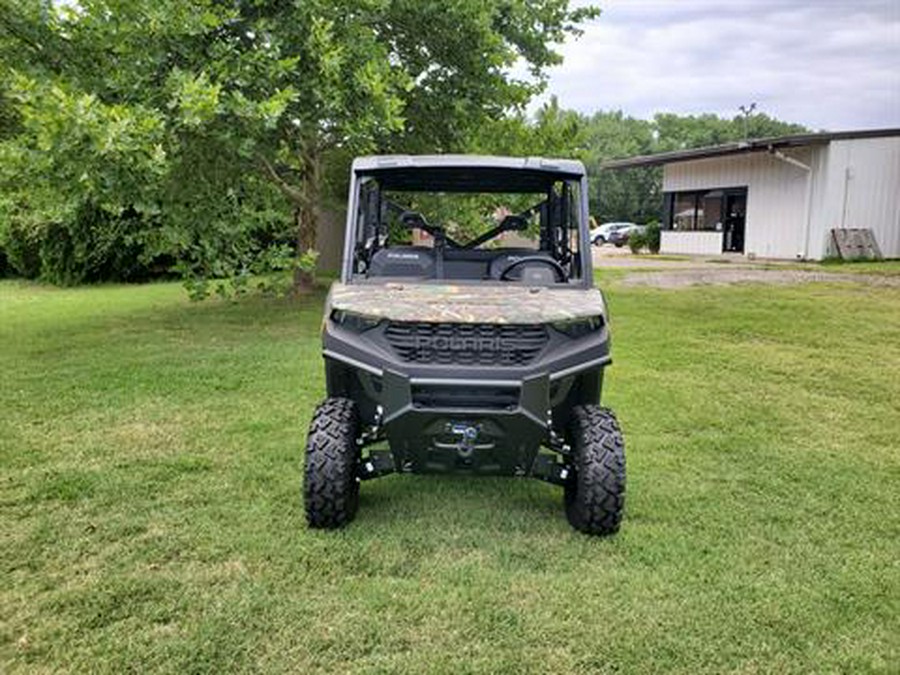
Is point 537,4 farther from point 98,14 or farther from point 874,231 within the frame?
point 874,231

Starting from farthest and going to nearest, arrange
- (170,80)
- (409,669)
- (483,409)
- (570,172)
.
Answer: (170,80) < (570,172) < (483,409) < (409,669)

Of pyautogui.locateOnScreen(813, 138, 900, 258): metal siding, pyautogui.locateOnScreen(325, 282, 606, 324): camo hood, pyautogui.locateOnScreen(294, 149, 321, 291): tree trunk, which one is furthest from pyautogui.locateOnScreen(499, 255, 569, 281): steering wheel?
pyautogui.locateOnScreen(813, 138, 900, 258): metal siding

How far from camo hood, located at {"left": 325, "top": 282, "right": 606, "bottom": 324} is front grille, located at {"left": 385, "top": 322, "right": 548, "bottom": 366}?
57 mm

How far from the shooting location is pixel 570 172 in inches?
165

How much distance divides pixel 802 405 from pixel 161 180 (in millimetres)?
6830

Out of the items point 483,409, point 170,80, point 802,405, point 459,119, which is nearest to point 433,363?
point 483,409

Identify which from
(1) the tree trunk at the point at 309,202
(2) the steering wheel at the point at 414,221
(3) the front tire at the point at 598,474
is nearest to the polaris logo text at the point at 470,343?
(3) the front tire at the point at 598,474

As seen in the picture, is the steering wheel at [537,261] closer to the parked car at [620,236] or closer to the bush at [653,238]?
the bush at [653,238]

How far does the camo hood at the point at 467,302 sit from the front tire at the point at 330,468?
557 millimetres

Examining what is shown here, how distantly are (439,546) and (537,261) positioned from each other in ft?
5.29

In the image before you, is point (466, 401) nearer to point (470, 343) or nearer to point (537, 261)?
point (470, 343)

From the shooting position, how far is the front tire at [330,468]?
3.76 metres

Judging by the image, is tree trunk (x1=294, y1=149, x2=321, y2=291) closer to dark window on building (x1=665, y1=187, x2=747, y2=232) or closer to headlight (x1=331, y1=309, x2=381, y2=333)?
headlight (x1=331, y1=309, x2=381, y2=333)

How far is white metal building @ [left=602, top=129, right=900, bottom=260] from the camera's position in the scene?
804 inches
